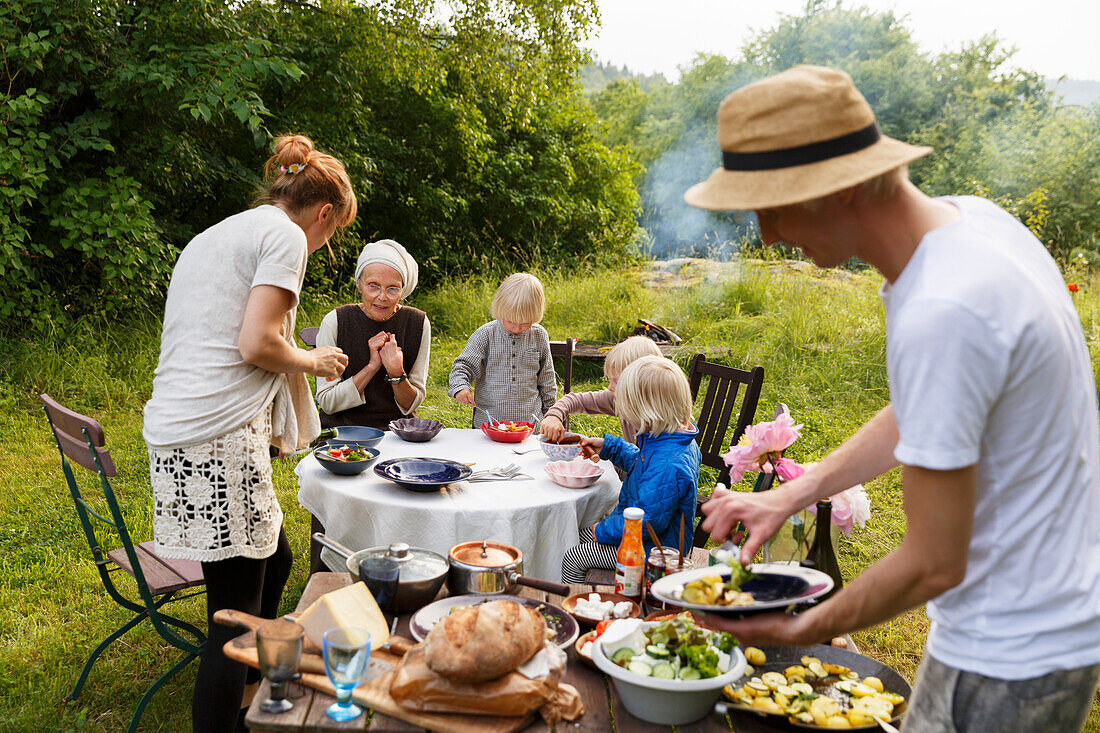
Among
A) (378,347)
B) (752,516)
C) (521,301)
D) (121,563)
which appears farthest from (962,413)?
(521,301)

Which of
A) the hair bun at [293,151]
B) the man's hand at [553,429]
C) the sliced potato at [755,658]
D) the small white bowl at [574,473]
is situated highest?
the hair bun at [293,151]

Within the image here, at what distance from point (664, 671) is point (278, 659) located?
79cm

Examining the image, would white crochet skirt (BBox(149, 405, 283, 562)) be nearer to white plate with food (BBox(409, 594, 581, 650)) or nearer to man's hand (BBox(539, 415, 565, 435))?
white plate with food (BBox(409, 594, 581, 650))

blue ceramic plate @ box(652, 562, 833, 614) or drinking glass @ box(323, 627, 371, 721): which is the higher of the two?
blue ceramic plate @ box(652, 562, 833, 614)

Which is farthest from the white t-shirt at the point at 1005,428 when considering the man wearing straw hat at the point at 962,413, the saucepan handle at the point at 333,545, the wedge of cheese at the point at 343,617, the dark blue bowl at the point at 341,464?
the dark blue bowl at the point at 341,464

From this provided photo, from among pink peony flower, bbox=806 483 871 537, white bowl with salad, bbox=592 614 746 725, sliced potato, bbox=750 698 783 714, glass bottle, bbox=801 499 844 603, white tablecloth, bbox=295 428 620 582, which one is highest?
pink peony flower, bbox=806 483 871 537

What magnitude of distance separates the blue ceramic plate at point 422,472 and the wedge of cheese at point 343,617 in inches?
42.4

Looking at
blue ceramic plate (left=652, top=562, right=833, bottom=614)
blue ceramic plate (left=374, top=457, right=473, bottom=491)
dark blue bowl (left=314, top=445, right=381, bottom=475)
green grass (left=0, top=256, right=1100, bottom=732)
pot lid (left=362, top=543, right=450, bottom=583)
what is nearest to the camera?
blue ceramic plate (left=652, top=562, right=833, bottom=614)

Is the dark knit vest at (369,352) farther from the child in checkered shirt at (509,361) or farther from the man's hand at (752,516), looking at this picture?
the man's hand at (752,516)

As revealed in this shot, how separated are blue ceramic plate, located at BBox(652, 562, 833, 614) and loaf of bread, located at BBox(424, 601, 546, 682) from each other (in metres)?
0.29

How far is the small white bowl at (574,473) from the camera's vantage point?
3139mm

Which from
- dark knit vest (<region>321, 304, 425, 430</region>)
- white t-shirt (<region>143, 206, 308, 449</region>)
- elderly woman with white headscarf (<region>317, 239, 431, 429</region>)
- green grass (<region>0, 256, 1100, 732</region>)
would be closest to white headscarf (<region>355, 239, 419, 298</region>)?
elderly woman with white headscarf (<region>317, 239, 431, 429</region>)

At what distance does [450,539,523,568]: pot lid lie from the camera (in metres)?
2.23

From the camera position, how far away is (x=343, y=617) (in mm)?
1825
